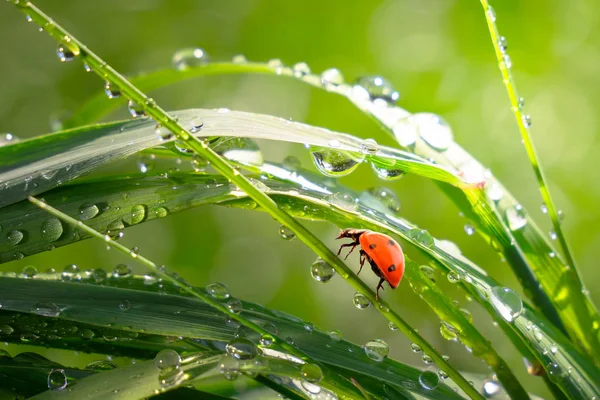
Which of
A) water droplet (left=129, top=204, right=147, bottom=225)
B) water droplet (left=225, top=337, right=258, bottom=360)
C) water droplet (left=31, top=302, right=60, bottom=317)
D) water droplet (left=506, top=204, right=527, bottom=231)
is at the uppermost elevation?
water droplet (left=129, top=204, right=147, bottom=225)

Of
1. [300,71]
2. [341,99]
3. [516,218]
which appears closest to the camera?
[516,218]

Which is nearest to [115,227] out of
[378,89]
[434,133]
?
[434,133]

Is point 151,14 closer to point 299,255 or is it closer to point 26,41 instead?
point 26,41

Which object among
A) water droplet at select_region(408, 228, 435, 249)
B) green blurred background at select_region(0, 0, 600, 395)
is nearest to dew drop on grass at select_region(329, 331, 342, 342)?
water droplet at select_region(408, 228, 435, 249)

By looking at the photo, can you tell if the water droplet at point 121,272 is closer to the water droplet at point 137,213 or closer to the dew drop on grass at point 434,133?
the water droplet at point 137,213

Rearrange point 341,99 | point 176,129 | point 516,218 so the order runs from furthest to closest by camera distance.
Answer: point 341,99
point 516,218
point 176,129

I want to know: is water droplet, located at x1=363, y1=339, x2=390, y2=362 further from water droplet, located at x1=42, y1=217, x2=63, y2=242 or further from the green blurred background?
the green blurred background

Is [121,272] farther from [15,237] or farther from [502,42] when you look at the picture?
[502,42]
